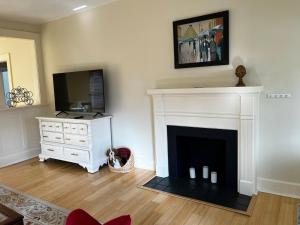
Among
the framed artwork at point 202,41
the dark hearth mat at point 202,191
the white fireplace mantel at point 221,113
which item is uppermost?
the framed artwork at point 202,41

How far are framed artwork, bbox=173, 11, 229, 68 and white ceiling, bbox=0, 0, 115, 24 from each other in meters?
1.36

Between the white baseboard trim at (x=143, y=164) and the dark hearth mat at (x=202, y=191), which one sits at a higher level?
the white baseboard trim at (x=143, y=164)

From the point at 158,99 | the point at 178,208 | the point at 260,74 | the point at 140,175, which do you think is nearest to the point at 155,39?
the point at 158,99

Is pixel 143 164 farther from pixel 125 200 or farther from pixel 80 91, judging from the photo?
pixel 80 91

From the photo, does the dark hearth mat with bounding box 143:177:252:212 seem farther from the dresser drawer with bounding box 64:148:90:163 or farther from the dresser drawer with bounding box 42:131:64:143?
the dresser drawer with bounding box 42:131:64:143

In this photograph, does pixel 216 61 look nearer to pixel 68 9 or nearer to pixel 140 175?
pixel 140 175

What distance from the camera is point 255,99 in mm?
2662

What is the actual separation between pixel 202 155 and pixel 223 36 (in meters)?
1.53

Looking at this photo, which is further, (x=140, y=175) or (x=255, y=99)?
(x=140, y=175)

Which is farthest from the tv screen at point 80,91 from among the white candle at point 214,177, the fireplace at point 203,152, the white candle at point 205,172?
the white candle at point 214,177

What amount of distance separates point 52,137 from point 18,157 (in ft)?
2.84

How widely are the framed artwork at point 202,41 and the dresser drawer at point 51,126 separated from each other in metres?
2.18

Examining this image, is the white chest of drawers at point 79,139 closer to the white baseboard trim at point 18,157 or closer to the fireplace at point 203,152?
the white baseboard trim at point 18,157

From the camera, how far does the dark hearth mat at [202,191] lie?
2658mm
